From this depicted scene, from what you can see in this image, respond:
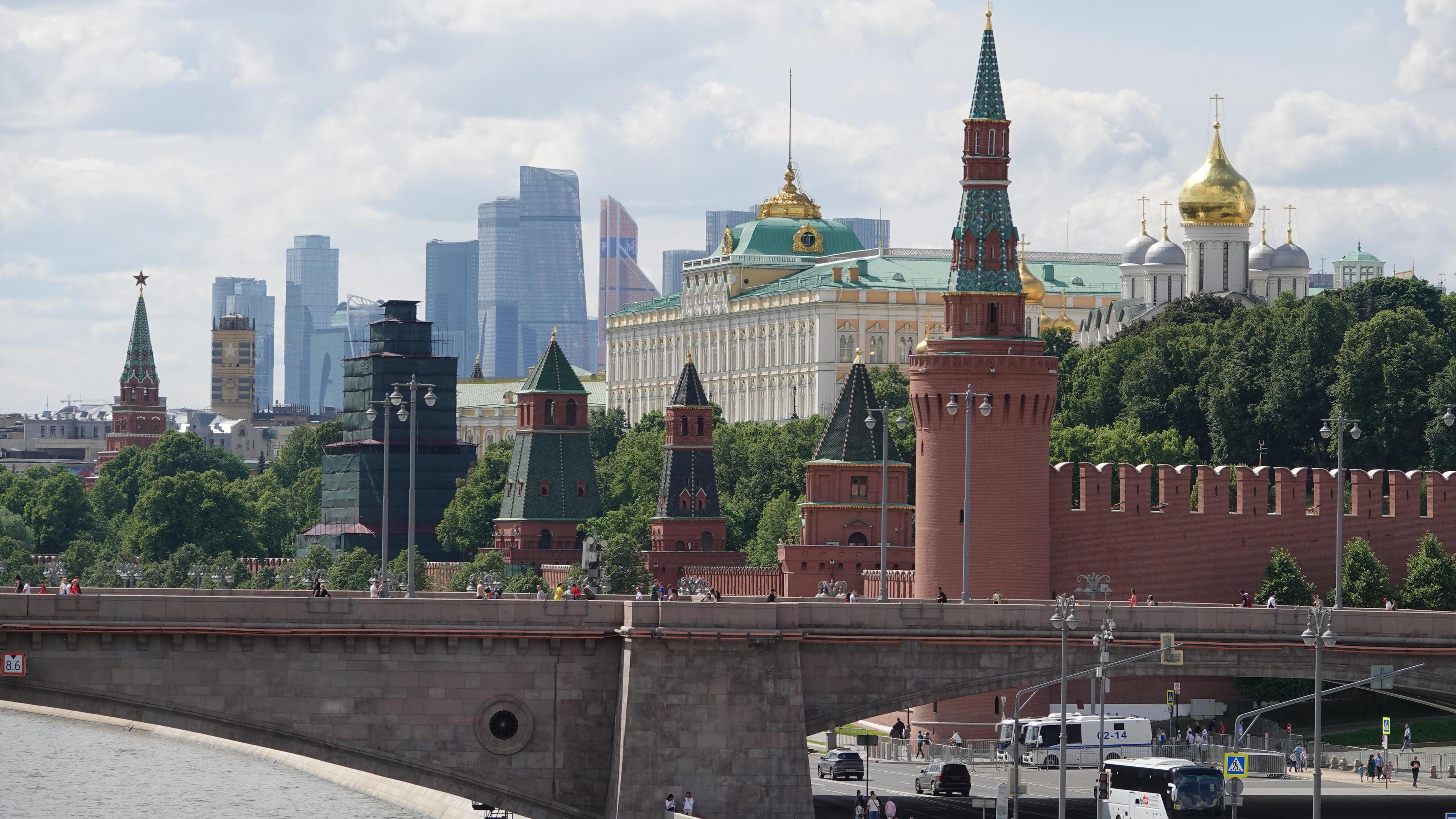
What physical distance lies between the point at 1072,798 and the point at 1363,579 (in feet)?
65.1

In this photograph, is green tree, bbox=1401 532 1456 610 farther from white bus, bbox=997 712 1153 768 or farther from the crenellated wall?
white bus, bbox=997 712 1153 768

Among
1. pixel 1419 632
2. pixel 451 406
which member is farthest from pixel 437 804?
pixel 451 406

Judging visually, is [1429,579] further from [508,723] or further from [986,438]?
[508,723]

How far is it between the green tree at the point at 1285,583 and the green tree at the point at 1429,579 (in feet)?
10.2

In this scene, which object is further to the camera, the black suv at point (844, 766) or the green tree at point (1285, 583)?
the green tree at point (1285, 583)

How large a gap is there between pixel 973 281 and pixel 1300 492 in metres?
12.6

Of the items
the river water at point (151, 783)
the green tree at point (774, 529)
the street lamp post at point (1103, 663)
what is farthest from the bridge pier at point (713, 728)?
the green tree at point (774, 529)

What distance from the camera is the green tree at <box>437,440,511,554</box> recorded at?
18300 centimetres

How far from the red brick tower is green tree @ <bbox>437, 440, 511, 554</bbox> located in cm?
8069

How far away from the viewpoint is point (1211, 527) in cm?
10156

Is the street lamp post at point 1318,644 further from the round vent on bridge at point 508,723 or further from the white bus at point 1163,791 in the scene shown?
the round vent on bridge at point 508,723

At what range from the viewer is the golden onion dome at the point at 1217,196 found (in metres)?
194

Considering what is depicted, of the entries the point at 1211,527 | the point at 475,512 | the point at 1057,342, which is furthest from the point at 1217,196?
the point at 1211,527

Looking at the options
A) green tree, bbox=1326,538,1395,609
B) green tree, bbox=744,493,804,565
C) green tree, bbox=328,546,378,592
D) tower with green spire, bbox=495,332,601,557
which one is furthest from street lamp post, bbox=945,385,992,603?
tower with green spire, bbox=495,332,601,557
